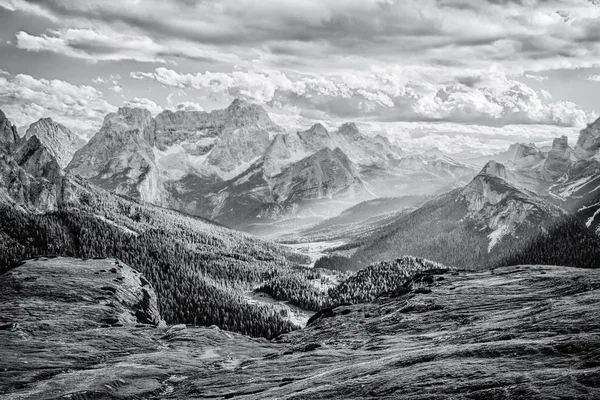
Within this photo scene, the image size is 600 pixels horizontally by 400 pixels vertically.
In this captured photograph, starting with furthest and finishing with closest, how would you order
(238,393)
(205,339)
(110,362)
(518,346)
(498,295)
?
(205,339) < (498,295) < (110,362) < (238,393) < (518,346)

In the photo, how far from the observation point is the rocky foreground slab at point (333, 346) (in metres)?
49.5

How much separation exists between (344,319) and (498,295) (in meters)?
50.5

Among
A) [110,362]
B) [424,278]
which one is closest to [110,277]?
[110,362]

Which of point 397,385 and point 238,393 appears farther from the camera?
point 238,393

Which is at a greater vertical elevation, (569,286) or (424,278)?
(569,286)

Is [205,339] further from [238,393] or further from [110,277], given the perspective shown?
[238,393]

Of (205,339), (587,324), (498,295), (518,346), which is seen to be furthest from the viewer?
(205,339)

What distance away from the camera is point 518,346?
58219mm

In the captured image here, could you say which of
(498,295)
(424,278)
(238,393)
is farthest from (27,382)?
(424,278)

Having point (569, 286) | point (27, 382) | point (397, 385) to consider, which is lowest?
point (27, 382)

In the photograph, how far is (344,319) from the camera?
516 feet

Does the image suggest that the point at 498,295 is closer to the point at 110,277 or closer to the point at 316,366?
the point at 316,366

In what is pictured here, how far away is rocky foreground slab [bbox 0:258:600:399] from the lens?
4947cm

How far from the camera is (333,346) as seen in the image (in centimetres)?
11212
